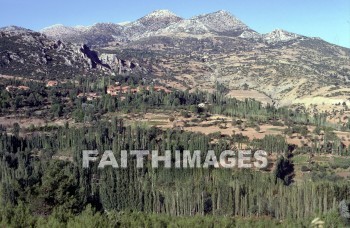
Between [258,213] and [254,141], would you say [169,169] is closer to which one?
[258,213]

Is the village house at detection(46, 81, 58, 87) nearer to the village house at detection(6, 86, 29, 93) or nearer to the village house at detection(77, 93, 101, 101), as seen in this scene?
the village house at detection(6, 86, 29, 93)

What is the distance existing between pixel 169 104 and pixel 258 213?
9457 centimetres

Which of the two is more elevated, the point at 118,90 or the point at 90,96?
the point at 118,90

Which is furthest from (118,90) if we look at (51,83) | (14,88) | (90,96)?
(14,88)

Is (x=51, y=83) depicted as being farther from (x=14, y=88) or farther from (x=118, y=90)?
(x=118, y=90)

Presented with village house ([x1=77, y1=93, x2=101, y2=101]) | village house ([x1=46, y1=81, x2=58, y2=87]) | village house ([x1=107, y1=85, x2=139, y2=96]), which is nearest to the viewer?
village house ([x1=77, y1=93, x2=101, y2=101])

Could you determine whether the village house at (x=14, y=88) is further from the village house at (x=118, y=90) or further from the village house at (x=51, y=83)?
the village house at (x=118, y=90)

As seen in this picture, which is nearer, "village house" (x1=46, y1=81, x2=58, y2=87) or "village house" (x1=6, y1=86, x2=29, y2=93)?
"village house" (x1=6, y1=86, x2=29, y2=93)

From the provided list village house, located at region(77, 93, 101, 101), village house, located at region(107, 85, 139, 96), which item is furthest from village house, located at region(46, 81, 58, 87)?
village house, located at region(107, 85, 139, 96)

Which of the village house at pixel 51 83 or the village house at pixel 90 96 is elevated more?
the village house at pixel 51 83

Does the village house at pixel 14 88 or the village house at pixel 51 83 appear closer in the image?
the village house at pixel 14 88

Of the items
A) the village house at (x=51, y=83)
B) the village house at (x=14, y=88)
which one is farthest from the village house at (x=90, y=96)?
the village house at (x=14, y=88)

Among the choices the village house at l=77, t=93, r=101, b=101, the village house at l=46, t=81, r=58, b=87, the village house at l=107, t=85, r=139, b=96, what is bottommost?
the village house at l=77, t=93, r=101, b=101

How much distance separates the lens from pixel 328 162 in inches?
4026
